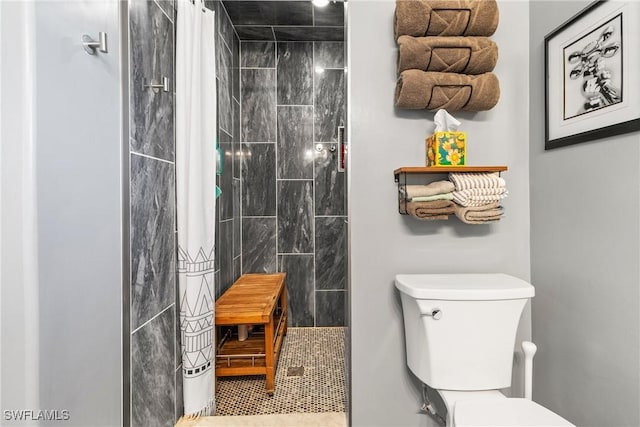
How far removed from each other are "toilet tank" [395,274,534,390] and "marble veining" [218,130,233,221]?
153 cm

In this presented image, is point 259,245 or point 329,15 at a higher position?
point 329,15

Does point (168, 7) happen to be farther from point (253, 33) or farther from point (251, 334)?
point (251, 334)

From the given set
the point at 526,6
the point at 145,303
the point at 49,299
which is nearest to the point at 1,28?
the point at 49,299

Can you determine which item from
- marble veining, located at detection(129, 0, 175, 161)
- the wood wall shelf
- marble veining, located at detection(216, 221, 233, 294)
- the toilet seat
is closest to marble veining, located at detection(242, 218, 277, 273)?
marble veining, located at detection(216, 221, 233, 294)

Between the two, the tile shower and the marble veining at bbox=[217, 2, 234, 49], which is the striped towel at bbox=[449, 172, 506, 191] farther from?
the marble veining at bbox=[217, 2, 234, 49]

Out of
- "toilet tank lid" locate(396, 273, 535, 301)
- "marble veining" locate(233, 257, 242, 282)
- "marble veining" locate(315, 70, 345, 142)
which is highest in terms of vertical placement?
"marble veining" locate(315, 70, 345, 142)

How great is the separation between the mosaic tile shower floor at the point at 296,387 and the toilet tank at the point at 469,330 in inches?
30.0

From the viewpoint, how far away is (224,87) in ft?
7.80

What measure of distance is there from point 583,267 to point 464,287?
417 millimetres

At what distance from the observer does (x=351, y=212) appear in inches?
58.4

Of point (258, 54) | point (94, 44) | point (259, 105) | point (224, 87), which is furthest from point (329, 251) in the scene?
point (94, 44)

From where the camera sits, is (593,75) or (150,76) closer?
(593,75)

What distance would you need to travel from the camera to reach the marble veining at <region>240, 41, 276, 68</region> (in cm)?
287

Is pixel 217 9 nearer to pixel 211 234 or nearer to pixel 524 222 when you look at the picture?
pixel 211 234
